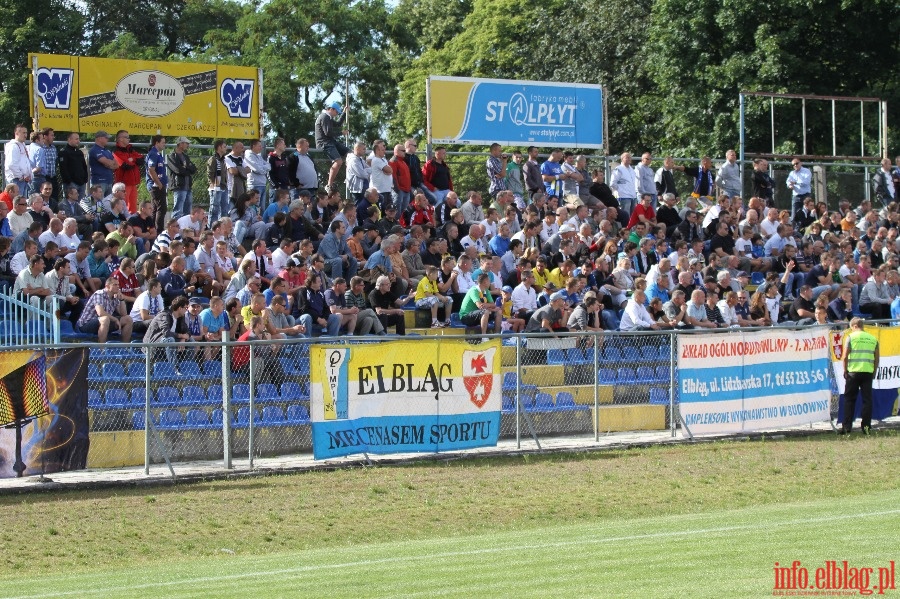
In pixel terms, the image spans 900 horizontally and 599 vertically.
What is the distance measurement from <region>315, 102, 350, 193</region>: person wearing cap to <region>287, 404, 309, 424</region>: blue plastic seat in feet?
28.3

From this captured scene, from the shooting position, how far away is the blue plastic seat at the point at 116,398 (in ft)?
50.3

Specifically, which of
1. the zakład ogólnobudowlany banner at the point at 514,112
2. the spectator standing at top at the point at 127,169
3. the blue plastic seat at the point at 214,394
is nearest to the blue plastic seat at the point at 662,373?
the blue plastic seat at the point at 214,394

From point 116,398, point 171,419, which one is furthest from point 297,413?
point 116,398

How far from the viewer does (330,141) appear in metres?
25.2

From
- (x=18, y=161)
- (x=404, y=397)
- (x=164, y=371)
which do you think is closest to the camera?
(x=164, y=371)

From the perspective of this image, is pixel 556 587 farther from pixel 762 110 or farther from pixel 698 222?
pixel 762 110

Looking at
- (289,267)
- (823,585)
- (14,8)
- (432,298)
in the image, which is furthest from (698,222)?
(14,8)

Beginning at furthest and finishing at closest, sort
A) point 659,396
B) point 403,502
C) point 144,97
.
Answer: point 144,97, point 659,396, point 403,502

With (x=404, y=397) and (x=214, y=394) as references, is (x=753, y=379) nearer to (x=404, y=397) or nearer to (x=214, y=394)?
(x=404, y=397)

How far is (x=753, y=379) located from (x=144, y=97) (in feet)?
41.3

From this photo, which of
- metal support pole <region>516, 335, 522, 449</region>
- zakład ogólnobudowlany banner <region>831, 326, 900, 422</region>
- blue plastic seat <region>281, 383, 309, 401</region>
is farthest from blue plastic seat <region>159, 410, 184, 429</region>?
zakład ogólnobudowlany banner <region>831, 326, 900, 422</region>

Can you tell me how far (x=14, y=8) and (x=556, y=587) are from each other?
42.6 metres

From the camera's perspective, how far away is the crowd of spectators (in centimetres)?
1902

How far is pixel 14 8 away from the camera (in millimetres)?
46969
